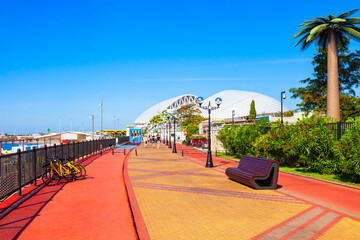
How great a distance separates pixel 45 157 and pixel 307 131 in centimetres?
1275

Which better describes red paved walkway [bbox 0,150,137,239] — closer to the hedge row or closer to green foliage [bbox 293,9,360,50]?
the hedge row

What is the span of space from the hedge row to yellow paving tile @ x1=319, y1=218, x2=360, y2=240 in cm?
→ 464

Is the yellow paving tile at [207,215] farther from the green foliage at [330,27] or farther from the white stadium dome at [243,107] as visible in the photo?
A: the white stadium dome at [243,107]

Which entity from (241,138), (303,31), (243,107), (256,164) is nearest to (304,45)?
(303,31)

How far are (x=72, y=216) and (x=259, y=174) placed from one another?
21.1 feet

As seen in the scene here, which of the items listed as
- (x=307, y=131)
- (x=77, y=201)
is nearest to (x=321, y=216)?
(x=77, y=201)

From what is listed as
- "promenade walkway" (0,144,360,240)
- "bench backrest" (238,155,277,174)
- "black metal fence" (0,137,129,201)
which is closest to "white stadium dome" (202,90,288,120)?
"bench backrest" (238,155,277,174)

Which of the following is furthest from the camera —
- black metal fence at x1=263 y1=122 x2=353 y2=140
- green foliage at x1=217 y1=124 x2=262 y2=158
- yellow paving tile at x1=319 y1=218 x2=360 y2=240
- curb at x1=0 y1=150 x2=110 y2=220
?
green foliage at x1=217 y1=124 x2=262 y2=158

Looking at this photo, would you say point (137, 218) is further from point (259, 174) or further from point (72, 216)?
point (259, 174)

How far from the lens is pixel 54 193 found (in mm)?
9391

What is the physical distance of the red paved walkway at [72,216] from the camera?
5641mm

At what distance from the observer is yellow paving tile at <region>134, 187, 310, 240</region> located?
225 inches

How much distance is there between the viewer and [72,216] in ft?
22.4

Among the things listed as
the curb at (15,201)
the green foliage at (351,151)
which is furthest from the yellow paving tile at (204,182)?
the curb at (15,201)
